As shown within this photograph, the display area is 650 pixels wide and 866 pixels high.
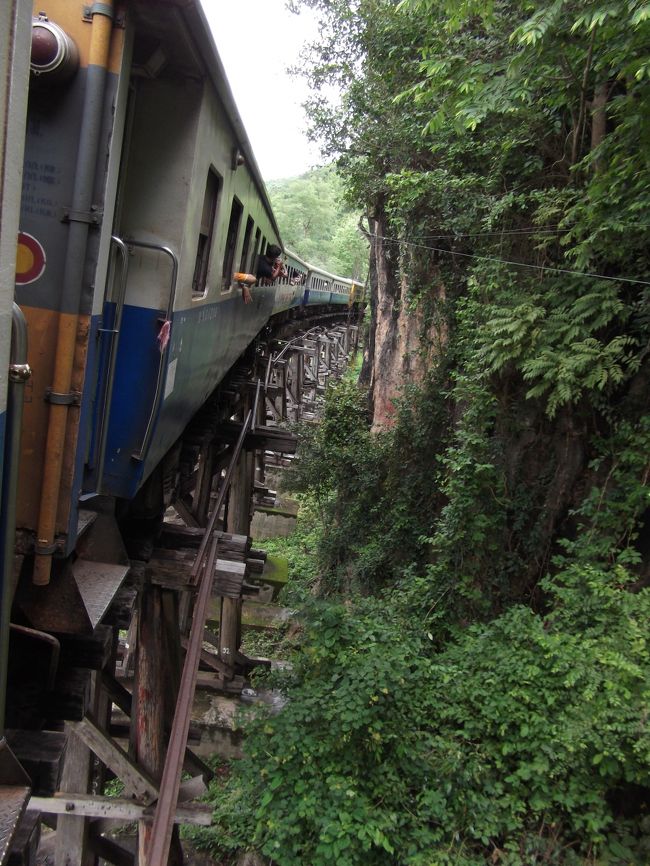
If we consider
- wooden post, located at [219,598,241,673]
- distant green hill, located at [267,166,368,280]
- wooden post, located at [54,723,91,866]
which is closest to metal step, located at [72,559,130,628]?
wooden post, located at [54,723,91,866]

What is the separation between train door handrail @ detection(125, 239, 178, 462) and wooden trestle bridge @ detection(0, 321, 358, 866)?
0.42 metres

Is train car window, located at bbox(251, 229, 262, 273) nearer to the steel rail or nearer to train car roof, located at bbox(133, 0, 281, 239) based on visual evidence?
train car roof, located at bbox(133, 0, 281, 239)

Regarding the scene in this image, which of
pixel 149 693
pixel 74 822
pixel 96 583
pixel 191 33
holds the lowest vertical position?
pixel 74 822

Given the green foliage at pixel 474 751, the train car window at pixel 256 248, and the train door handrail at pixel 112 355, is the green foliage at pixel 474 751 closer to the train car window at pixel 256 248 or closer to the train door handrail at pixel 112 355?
the train door handrail at pixel 112 355

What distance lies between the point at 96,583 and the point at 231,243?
306 centimetres

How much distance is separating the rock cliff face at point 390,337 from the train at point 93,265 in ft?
18.4

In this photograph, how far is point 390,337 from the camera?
10805 millimetres

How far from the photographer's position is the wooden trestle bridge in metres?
2.64

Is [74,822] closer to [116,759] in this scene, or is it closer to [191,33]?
[116,759]

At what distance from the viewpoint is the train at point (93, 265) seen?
178 centimetres

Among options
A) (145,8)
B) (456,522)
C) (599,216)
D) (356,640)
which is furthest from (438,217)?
(145,8)

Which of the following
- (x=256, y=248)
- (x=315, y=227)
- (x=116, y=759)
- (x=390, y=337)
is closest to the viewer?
(x=116, y=759)

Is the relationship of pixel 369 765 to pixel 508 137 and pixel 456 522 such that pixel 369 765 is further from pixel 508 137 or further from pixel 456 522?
pixel 508 137

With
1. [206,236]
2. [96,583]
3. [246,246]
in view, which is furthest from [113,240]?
[246,246]
